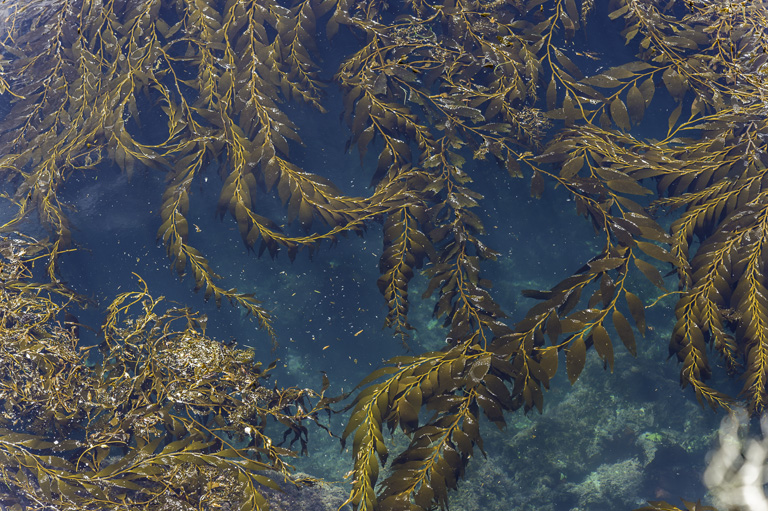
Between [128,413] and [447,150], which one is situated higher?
[447,150]

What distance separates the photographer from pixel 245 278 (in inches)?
112

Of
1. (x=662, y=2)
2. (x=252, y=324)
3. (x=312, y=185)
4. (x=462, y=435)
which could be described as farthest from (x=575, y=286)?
(x=662, y=2)

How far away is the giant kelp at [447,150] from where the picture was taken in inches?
78.0

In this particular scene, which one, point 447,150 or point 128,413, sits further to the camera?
point 447,150

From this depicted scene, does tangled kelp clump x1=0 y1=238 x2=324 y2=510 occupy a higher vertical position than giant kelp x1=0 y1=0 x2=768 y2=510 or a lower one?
lower

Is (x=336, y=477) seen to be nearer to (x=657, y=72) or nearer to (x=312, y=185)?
(x=312, y=185)

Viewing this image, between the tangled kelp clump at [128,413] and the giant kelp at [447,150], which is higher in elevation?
the giant kelp at [447,150]

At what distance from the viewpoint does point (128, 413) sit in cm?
220

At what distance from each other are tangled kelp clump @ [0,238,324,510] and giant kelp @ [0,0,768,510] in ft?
1.29

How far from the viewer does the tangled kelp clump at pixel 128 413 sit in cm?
203

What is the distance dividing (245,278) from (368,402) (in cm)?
134

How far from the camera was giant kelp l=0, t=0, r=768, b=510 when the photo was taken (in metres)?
1.98

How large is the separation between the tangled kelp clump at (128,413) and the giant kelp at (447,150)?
1.29ft

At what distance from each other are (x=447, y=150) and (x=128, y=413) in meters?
2.23
